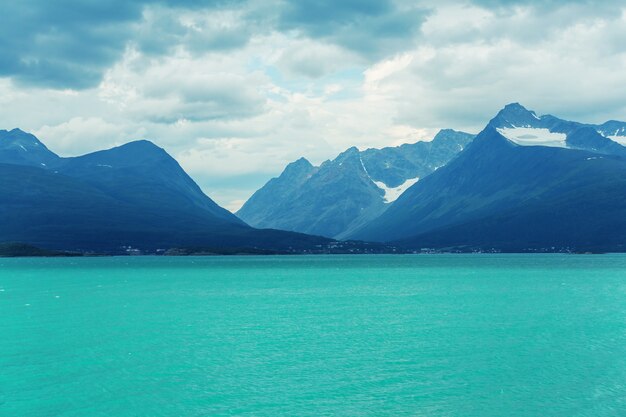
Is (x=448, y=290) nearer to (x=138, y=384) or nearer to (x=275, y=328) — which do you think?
(x=275, y=328)

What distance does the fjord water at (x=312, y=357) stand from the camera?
49.1m

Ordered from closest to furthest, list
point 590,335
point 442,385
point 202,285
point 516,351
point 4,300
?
point 442,385, point 516,351, point 590,335, point 4,300, point 202,285

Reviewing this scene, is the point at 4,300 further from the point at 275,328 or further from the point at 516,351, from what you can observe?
the point at 516,351

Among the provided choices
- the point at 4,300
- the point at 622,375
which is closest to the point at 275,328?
the point at 622,375

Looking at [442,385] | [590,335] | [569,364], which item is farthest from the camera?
[590,335]

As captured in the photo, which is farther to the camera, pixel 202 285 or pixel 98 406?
pixel 202 285

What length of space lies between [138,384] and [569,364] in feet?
135

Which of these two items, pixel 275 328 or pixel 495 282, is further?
pixel 495 282

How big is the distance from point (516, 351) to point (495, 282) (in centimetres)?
11292

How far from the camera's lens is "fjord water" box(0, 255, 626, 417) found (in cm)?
4909

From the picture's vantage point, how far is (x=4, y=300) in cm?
12200

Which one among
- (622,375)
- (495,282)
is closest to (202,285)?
(495,282)

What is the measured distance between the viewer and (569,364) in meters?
62.3

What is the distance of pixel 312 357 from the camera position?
216 ft
